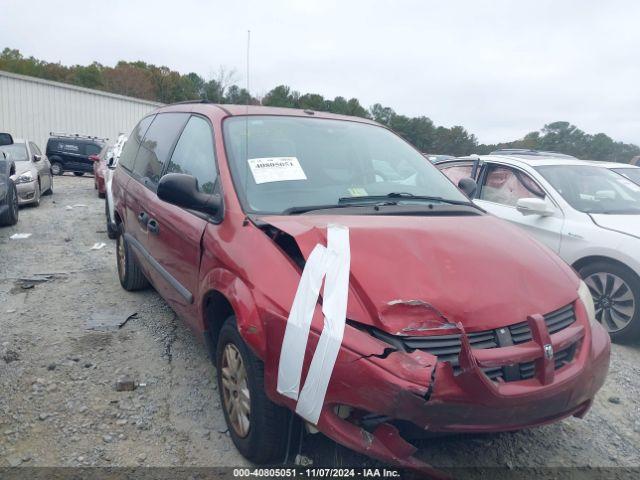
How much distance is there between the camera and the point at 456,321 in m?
2.11

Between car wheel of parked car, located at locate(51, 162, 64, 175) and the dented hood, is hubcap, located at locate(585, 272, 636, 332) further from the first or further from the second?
car wheel of parked car, located at locate(51, 162, 64, 175)

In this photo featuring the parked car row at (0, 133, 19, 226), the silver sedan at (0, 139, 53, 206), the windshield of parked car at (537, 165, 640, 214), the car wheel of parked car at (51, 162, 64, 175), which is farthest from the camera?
the car wheel of parked car at (51, 162, 64, 175)

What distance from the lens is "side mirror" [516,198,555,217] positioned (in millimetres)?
4879

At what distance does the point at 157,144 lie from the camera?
14.0 feet

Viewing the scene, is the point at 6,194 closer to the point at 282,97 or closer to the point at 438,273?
the point at 282,97

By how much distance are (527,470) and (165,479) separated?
5.80ft

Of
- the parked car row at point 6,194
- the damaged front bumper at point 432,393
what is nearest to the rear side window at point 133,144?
the parked car row at point 6,194

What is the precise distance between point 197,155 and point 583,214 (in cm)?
359

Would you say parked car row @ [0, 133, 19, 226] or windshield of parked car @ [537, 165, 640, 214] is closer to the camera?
windshield of parked car @ [537, 165, 640, 214]

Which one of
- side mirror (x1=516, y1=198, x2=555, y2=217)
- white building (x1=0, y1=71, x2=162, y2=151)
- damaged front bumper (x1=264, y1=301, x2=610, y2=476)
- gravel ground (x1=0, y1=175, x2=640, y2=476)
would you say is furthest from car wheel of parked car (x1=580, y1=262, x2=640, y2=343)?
white building (x1=0, y1=71, x2=162, y2=151)

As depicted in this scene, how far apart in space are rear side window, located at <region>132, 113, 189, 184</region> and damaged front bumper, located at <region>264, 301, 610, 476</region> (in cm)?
244

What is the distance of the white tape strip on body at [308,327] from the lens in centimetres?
203

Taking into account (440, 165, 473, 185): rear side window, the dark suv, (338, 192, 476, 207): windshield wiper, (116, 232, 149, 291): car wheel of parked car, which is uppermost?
(338, 192, 476, 207): windshield wiper

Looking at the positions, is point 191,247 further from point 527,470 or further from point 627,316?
point 627,316
